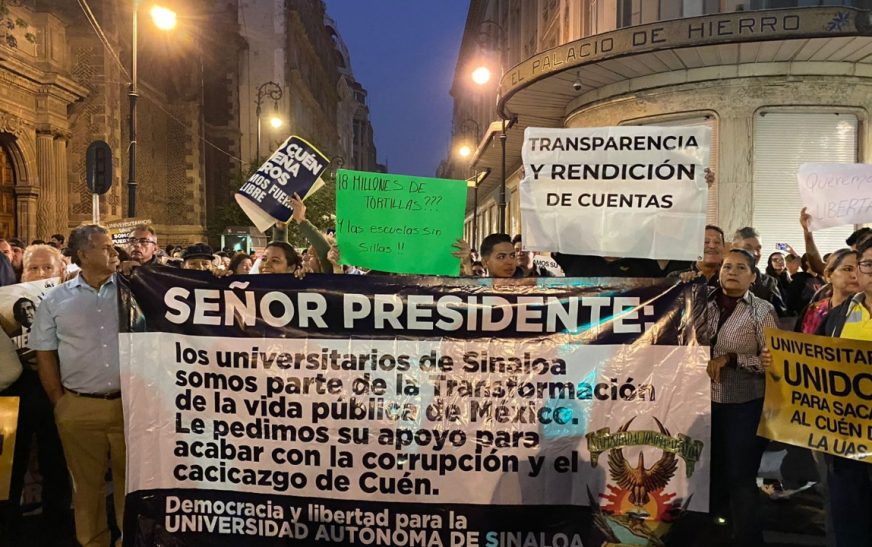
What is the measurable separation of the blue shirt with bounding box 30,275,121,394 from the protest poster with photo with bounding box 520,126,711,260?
2572mm

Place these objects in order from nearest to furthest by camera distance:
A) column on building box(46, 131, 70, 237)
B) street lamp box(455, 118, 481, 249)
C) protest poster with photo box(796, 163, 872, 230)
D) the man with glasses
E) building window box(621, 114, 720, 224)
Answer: protest poster with photo box(796, 163, 872, 230), the man with glasses, building window box(621, 114, 720, 224), column on building box(46, 131, 70, 237), street lamp box(455, 118, 481, 249)

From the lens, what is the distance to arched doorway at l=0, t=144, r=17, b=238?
18031mm

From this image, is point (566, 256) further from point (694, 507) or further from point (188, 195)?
point (188, 195)

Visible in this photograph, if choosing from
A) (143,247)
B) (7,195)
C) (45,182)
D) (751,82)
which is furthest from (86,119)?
(751,82)

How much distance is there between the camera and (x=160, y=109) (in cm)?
3083

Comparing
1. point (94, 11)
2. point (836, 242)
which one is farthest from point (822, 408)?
point (94, 11)

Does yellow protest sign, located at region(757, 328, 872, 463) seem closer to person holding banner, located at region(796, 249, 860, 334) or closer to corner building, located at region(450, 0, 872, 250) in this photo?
person holding banner, located at region(796, 249, 860, 334)

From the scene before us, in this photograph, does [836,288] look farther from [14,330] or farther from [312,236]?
[14,330]

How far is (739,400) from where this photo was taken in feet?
12.1

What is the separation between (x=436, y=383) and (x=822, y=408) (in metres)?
1.95

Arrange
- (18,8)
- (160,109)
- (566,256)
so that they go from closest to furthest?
(566,256), (18,8), (160,109)

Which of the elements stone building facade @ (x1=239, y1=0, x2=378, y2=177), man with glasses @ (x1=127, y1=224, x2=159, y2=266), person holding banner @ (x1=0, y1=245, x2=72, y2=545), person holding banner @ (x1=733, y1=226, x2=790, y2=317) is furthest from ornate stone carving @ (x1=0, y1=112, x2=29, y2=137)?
stone building facade @ (x1=239, y1=0, x2=378, y2=177)

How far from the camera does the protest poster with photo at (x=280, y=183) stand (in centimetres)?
499

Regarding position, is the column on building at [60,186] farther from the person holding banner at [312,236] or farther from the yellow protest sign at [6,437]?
the yellow protest sign at [6,437]
